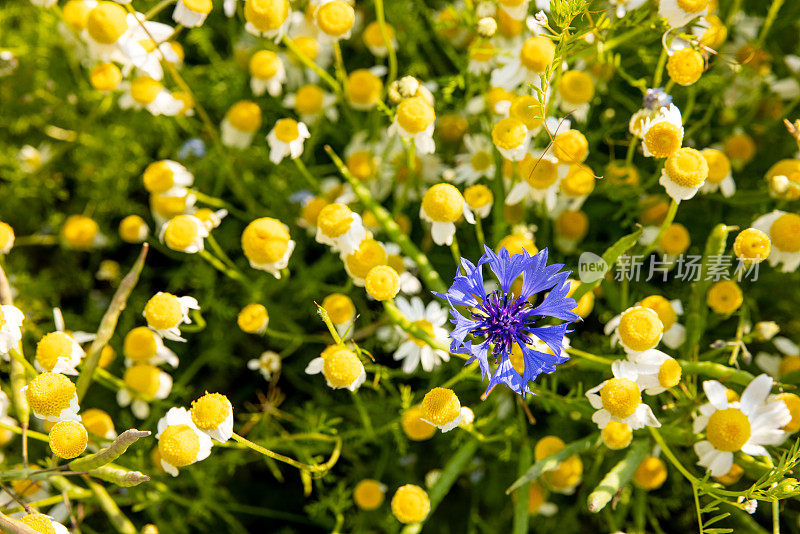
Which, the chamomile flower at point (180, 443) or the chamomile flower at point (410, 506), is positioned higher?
the chamomile flower at point (180, 443)

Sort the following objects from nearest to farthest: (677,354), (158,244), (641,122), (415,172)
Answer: (641,122) < (677,354) < (415,172) < (158,244)

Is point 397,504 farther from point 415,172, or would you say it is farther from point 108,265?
point 108,265

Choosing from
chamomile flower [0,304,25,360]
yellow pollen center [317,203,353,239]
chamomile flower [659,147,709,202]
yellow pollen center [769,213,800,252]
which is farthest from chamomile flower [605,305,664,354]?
chamomile flower [0,304,25,360]

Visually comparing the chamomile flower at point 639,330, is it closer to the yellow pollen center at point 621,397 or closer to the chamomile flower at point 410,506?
the yellow pollen center at point 621,397

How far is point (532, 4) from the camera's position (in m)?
2.36

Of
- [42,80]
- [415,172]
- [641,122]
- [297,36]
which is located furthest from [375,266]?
[42,80]

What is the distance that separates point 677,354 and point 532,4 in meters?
1.22

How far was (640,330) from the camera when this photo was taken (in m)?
1.76

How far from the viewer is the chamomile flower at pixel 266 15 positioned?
2021 millimetres

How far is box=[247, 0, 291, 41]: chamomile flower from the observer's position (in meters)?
2.02

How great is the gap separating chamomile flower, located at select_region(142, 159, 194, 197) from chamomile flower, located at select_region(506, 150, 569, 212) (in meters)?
1.05

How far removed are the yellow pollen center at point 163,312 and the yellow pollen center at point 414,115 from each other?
2.59ft

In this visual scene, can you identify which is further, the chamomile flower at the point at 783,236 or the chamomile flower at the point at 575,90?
the chamomile flower at the point at 575,90

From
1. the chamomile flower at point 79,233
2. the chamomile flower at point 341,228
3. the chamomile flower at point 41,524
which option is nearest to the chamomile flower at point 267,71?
the chamomile flower at point 341,228
